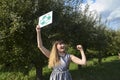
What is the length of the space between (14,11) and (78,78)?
22.8ft

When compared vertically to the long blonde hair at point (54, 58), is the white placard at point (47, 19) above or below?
above

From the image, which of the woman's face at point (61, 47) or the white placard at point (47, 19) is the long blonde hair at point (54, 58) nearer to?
the woman's face at point (61, 47)

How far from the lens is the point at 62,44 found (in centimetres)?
710

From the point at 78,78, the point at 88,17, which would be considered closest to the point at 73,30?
the point at 78,78

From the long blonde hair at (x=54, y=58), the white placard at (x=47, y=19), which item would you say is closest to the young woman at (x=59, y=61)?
the long blonde hair at (x=54, y=58)

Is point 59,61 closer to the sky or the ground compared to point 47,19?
closer to the ground

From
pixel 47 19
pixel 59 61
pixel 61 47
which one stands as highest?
pixel 47 19

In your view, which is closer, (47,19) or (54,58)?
(54,58)

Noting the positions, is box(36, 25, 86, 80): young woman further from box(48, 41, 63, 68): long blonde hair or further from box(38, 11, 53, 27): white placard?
box(38, 11, 53, 27): white placard

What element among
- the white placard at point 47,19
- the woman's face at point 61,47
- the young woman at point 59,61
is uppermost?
the white placard at point 47,19

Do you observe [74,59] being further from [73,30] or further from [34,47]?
[73,30]

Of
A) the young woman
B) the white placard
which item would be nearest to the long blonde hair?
the young woman

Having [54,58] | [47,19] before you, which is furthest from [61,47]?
[47,19]

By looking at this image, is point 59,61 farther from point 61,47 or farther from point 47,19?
point 47,19
